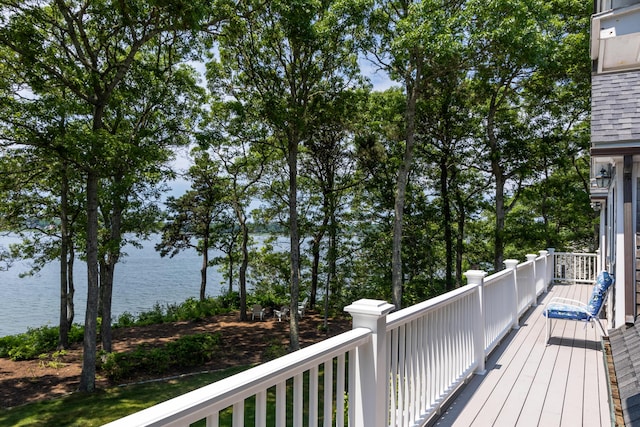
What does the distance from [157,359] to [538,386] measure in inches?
397

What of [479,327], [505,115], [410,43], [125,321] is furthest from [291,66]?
[125,321]

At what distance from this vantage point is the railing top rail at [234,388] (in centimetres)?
106

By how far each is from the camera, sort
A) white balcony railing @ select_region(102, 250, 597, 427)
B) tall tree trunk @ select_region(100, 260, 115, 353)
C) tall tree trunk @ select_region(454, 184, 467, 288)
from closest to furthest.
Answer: white balcony railing @ select_region(102, 250, 597, 427) < tall tree trunk @ select_region(100, 260, 115, 353) < tall tree trunk @ select_region(454, 184, 467, 288)

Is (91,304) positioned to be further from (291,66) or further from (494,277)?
(494,277)

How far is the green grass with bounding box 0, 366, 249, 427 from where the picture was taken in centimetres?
770

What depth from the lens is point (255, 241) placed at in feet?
63.3

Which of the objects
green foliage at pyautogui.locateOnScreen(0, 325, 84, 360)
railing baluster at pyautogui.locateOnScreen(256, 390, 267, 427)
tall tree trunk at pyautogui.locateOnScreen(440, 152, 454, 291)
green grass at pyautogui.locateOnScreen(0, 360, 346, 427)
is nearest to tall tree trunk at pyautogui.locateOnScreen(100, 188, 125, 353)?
green foliage at pyautogui.locateOnScreen(0, 325, 84, 360)

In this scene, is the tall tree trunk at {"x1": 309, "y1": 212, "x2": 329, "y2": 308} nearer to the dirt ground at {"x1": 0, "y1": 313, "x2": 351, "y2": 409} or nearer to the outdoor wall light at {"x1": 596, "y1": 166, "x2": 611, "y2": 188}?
the dirt ground at {"x1": 0, "y1": 313, "x2": 351, "y2": 409}

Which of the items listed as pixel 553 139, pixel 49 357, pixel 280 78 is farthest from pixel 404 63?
pixel 49 357

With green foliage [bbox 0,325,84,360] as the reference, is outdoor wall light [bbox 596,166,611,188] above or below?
above

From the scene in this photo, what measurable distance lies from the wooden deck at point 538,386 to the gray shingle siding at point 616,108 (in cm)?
279

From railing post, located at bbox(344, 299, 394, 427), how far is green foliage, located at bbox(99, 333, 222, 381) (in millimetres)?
10241

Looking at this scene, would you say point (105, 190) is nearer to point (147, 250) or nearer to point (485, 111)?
point (485, 111)

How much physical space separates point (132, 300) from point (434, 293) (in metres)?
16.9
